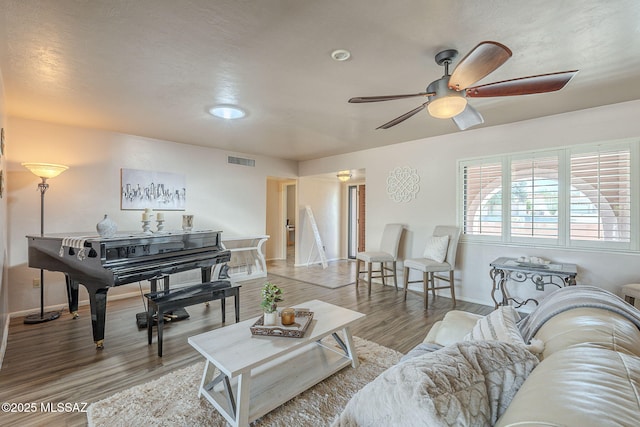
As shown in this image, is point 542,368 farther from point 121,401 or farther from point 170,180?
point 170,180

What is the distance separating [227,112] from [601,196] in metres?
4.41

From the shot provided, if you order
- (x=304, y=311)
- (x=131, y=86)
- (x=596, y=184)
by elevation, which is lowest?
(x=304, y=311)

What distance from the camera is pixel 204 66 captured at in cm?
230

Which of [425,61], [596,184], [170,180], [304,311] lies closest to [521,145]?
[596,184]

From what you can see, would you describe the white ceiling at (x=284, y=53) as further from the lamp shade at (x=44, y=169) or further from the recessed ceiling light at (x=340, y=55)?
the lamp shade at (x=44, y=169)

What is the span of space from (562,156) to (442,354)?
3824 mm

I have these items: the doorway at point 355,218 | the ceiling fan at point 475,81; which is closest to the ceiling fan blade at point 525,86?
the ceiling fan at point 475,81

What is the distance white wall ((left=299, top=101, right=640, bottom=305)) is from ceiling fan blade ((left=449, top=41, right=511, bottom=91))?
2.52 m

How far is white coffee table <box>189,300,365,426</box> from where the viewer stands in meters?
1.62

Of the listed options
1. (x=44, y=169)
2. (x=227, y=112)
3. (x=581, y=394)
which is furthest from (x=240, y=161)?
(x=581, y=394)

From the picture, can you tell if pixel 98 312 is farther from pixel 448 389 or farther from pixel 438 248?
pixel 438 248

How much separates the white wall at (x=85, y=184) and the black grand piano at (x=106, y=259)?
2.64 feet

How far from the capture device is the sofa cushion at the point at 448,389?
0.69 m

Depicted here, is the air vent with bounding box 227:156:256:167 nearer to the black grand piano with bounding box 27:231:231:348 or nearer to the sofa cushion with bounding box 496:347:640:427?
the black grand piano with bounding box 27:231:231:348
